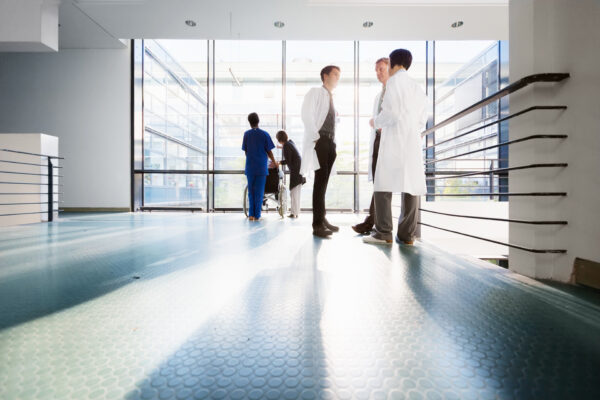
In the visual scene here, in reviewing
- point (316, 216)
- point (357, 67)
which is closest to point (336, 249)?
point (316, 216)

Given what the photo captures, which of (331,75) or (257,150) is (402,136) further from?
(257,150)

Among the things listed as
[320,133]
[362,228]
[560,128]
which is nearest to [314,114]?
[320,133]

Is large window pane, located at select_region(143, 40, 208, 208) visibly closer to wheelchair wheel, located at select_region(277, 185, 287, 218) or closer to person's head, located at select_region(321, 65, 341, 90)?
wheelchair wheel, located at select_region(277, 185, 287, 218)

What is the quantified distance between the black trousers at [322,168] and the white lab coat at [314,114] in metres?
0.04

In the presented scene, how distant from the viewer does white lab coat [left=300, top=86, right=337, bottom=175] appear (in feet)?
8.23

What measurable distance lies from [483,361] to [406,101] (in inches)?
69.5

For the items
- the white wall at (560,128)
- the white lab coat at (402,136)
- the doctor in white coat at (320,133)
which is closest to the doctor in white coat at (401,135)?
the white lab coat at (402,136)

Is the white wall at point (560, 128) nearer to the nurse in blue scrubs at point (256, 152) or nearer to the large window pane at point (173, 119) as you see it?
the nurse in blue scrubs at point (256, 152)

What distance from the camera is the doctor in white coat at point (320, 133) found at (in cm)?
251

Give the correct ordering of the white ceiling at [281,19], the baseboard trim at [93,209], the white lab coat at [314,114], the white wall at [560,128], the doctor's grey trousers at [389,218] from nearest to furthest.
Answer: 1. the white wall at [560,128]
2. the doctor's grey trousers at [389,218]
3. the white lab coat at [314,114]
4. the white ceiling at [281,19]
5. the baseboard trim at [93,209]

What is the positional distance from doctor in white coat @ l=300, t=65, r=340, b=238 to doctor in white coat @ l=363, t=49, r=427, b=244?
51 centimetres

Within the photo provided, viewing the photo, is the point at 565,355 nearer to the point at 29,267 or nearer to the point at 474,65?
the point at 29,267

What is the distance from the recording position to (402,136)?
210 cm

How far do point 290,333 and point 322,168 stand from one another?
1879mm
